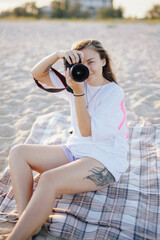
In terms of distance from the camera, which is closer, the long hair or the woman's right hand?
the woman's right hand

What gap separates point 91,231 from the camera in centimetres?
145

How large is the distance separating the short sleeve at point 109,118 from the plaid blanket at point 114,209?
460 mm

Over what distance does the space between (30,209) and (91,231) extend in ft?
1.42

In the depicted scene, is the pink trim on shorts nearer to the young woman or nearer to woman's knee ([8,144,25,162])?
the young woman

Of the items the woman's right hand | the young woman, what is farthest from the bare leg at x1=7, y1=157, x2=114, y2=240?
the woman's right hand

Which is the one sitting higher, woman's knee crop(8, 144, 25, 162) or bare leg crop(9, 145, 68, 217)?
woman's knee crop(8, 144, 25, 162)

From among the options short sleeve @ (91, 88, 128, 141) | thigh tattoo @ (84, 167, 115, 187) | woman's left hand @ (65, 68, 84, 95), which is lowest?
thigh tattoo @ (84, 167, 115, 187)

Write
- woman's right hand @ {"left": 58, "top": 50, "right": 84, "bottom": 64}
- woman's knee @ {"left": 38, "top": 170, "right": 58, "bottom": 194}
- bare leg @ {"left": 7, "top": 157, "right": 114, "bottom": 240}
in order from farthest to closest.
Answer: woman's right hand @ {"left": 58, "top": 50, "right": 84, "bottom": 64} → woman's knee @ {"left": 38, "top": 170, "right": 58, "bottom": 194} → bare leg @ {"left": 7, "top": 157, "right": 114, "bottom": 240}

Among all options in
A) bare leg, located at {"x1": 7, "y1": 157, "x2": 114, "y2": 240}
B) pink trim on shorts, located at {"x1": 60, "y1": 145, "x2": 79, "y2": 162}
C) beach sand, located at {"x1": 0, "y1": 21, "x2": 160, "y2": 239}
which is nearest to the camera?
bare leg, located at {"x1": 7, "y1": 157, "x2": 114, "y2": 240}

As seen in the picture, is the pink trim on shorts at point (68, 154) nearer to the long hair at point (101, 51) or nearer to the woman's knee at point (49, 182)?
the woman's knee at point (49, 182)

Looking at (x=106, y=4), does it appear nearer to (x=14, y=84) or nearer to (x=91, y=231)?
(x=14, y=84)

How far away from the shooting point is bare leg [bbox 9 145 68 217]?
4.75 feet

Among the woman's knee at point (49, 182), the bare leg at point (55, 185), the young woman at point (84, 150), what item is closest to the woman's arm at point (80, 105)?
the young woman at point (84, 150)

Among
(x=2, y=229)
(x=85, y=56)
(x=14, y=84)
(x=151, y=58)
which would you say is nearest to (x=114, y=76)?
(x=85, y=56)
